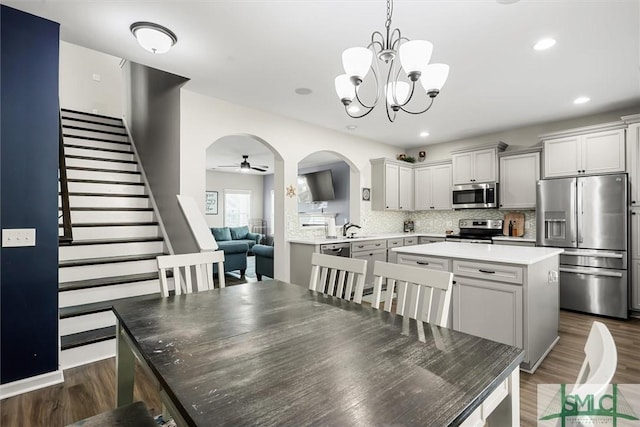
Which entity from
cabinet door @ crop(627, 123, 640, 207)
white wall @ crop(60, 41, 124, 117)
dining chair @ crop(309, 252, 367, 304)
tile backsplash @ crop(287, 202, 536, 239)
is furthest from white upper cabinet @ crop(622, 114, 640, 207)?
white wall @ crop(60, 41, 124, 117)

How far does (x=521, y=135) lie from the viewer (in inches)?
205

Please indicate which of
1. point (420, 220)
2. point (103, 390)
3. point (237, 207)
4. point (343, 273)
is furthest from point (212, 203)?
point (343, 273)

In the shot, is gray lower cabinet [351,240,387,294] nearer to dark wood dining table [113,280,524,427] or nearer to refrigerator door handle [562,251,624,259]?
refrigerator door handle [562,251,624,259]

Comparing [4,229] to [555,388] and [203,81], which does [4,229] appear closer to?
[203,81]

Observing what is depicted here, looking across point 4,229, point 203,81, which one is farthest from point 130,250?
point 203,81

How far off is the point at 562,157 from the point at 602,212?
90 centimetres

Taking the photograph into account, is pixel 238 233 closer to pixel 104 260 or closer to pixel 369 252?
pixel 369 252

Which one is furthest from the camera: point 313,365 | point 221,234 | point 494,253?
point 221,234

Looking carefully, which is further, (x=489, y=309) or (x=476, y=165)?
(x=476, y=165)

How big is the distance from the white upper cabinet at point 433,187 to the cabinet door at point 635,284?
2543 mm

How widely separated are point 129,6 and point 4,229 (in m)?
1.75

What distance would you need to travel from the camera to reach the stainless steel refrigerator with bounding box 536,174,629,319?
3.85 meters

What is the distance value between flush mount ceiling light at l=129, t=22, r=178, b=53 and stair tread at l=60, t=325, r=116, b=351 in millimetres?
2413

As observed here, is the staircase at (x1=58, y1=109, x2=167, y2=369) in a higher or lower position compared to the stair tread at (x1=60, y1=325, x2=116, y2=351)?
higher
